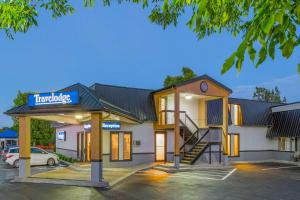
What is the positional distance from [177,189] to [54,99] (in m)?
7.30

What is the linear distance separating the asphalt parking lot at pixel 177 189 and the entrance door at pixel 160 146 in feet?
21.8

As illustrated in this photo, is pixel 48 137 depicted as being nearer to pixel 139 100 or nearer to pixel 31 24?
pixel 139 100

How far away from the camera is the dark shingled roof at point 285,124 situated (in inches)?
1062

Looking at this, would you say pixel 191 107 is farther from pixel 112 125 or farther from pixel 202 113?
pixel 112 125

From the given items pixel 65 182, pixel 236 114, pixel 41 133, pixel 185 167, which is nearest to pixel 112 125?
pixel 185 167

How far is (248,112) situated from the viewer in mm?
29172

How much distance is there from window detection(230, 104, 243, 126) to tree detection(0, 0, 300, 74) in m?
22.9

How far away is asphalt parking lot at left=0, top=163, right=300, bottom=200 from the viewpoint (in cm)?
1260

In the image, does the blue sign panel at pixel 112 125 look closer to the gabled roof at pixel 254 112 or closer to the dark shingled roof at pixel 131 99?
the dark shingled roof at pixel 131 99

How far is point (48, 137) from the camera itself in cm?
4441

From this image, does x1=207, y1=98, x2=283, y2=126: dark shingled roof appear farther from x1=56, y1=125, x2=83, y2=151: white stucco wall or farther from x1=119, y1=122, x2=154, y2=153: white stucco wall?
x1=56, y1=125, x2=83, y2=151: white stucco wall

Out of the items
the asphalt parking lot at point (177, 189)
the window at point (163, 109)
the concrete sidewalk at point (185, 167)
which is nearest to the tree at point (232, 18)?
the asphalt parking lot at point (177, 189)

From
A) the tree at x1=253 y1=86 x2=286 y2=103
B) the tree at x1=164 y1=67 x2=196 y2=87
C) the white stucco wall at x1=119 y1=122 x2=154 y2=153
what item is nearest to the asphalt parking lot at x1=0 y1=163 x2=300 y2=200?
the white stucco wall at x1=119 y1=122 x2=154 y2=153

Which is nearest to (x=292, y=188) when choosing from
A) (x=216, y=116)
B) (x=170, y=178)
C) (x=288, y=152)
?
(x=170, y=178)
